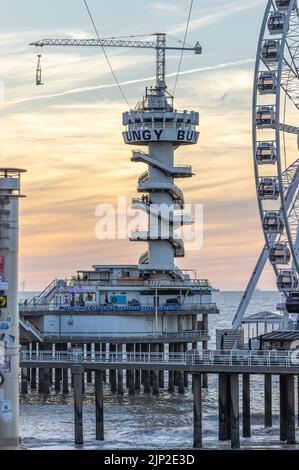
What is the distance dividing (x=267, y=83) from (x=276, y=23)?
4.32 m

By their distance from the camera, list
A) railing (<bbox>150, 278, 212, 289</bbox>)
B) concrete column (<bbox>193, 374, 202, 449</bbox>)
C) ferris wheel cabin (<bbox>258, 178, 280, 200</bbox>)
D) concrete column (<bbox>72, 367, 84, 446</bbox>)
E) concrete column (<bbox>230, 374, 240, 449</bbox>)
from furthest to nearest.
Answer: railing (<bbox>150, 278, 212, 289</bbox>), ferris wheel cabin (<bbox>258, 178, 280, 200</bbox>), concrete column (<bbox>72, 367, 84, 446</bbox>), concrete column (<bbox>193, 374, 202, 449</bbox>), concrete column (<bbox>230, 374, 240, 449</bbox>)

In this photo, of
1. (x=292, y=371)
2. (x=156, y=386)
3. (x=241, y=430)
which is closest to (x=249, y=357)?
(x=292, y=371)

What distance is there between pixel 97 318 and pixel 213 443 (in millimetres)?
36270

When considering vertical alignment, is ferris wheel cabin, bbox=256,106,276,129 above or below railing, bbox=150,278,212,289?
above

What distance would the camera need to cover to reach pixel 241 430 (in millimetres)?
86062

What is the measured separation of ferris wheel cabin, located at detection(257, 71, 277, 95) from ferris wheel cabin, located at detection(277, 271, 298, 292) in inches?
516

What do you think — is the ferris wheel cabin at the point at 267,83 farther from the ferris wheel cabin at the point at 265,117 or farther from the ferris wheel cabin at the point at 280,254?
the ferris wheel cabin at the point at 280,254

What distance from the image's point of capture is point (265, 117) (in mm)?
99250

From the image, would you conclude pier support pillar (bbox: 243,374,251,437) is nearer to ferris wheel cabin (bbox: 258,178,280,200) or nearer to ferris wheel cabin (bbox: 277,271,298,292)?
ferris wheel cabin (bbox: 277,271,298,292)

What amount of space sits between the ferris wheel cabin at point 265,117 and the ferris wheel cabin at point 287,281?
10741 mm

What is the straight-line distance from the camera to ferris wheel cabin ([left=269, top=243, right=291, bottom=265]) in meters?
100

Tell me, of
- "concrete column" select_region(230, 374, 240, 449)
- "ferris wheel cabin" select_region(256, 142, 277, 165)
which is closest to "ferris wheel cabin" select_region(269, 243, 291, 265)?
"ferris wheel cabin" select_region(256, 142, 277, 165)

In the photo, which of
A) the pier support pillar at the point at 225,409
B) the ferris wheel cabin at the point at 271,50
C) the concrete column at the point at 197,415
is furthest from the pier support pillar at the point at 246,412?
the ferris wheel cabin at the point at 271,50

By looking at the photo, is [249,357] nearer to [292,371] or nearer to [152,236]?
[292,371]
